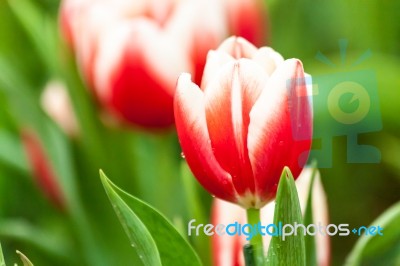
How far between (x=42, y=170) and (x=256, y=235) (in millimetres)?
422

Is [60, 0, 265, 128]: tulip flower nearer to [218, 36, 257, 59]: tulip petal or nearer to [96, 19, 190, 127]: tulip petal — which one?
[96, 19, 190, 127]: tulip petal

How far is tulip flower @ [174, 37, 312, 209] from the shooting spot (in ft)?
1.36

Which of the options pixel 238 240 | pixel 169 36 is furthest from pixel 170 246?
pixel 169 36

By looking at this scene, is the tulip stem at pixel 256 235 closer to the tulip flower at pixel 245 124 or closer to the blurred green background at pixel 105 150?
the tulip flower at pixel 245 124

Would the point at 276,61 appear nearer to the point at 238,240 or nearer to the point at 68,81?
the point at 238,240

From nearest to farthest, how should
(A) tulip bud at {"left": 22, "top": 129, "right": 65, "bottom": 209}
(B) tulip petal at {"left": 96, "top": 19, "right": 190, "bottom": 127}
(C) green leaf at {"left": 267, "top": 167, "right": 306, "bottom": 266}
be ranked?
(C) green leaf at {"left": 267, "top": 167, "right": 306, "bottom": 266} → (B) tulip petal at {"left": 96, "top": 19, "right": 190, "bottom": 127} → (A) tulip bud at {"left": 22, "top": 129, "right": 65, "bottom": 209}

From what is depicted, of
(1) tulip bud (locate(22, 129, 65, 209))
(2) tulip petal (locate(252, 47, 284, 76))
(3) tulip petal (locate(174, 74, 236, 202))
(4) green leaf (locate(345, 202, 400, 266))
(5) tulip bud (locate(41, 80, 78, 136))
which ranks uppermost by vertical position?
(5) tulip bud (locate(41, 80, 78, 136))

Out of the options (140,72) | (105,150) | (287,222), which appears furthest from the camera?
(105,150)

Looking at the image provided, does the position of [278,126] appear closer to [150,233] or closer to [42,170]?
[150,233]

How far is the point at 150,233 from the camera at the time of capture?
17.1 inches

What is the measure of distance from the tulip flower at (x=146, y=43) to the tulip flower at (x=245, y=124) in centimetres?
21

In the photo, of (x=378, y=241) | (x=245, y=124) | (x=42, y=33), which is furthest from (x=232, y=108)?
(x=42, y=33)

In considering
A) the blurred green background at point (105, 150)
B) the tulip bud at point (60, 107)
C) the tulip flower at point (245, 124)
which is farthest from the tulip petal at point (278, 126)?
the tulip bud at point (60, 107)

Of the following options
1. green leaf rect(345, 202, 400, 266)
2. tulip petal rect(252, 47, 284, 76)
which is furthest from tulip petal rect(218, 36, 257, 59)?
green leaf rect(345, 202, 400, 266)
